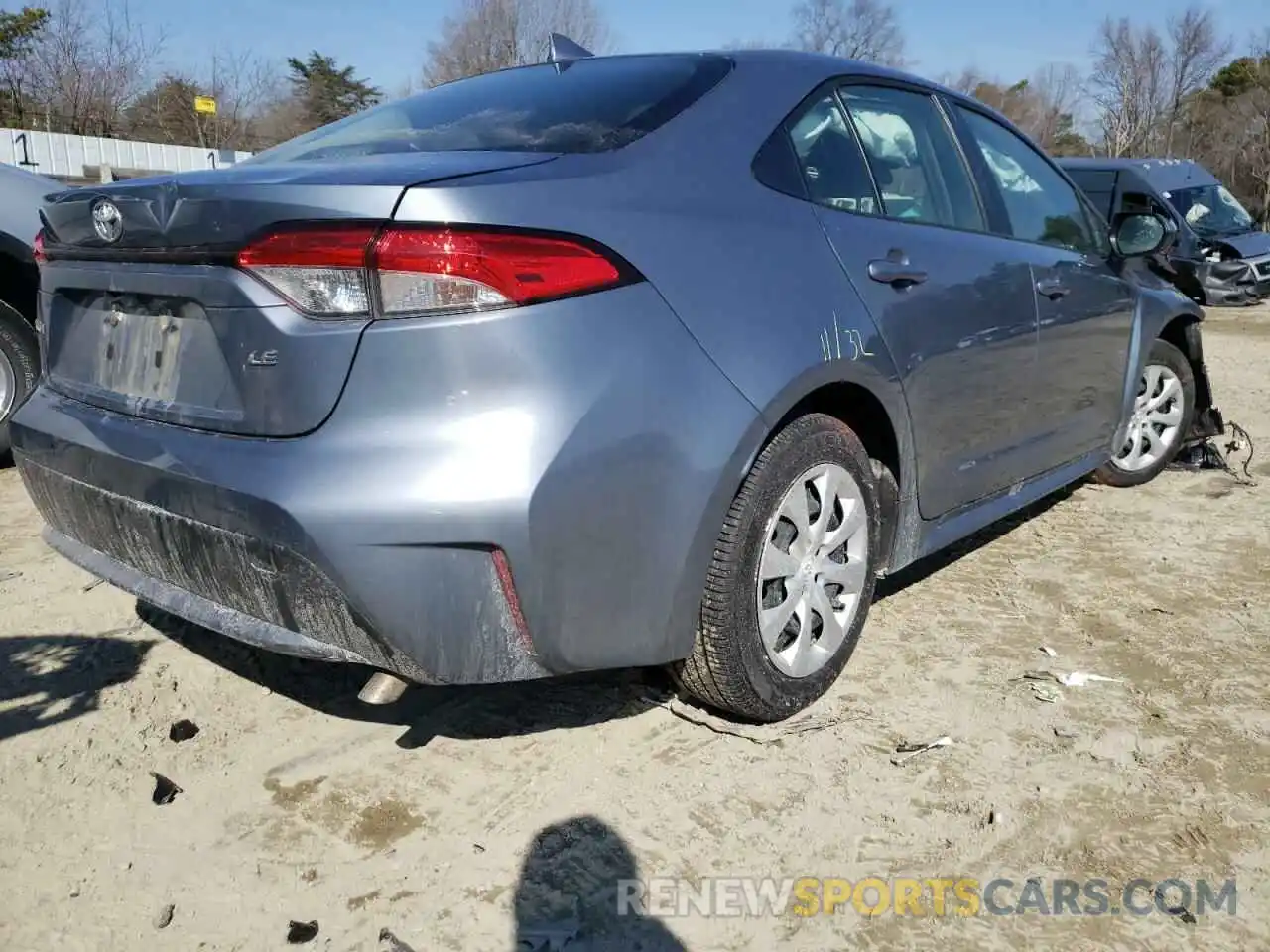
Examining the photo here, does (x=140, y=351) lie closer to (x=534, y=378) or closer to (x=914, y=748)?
(x=534, y=378)

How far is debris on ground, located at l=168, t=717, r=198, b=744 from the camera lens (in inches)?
101

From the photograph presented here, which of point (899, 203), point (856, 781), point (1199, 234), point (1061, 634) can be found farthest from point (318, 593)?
point (1199, 234)

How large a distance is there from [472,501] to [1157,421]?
159 inches

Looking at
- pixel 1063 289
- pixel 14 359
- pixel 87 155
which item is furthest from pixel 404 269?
pixel 87 155

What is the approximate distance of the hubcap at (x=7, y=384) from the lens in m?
4.80

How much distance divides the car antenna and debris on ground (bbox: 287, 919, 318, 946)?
235 centimetres

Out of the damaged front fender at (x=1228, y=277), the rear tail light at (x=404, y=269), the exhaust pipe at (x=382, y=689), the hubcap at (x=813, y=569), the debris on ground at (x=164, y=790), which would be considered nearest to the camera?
the rear tail light at (x=404, y=269)

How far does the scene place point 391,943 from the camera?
1.87m

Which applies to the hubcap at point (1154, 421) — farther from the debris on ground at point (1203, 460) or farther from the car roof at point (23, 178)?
the car roof at point (23, 178)

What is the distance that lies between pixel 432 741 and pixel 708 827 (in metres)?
0.75

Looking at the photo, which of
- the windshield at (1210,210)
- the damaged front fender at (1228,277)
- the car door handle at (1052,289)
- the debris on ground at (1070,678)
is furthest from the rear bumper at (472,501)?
the windshield at (1210,210)

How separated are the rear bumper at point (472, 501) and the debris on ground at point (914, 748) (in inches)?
26.6

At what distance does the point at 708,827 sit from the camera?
7.24ft

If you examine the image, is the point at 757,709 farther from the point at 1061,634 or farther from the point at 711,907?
the point at 1061,634
